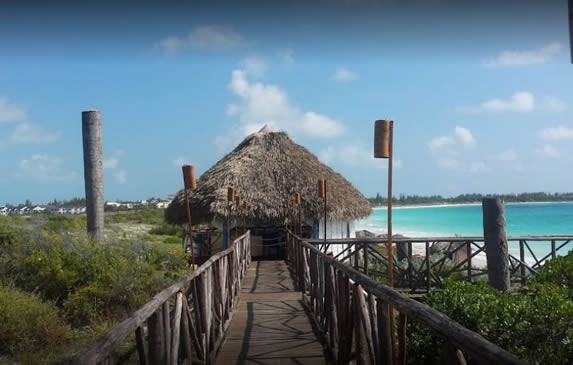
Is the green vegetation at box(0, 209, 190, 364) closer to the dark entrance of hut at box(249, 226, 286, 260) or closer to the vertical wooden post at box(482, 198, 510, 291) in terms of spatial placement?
the vertical wooden post at box(482, 198, 510, 291)

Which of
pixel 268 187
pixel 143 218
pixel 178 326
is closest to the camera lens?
pixel 178 326

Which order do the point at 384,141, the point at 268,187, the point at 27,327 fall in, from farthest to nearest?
1. the point at 268,187
2. the point at 27,327
3. the point at 384,141

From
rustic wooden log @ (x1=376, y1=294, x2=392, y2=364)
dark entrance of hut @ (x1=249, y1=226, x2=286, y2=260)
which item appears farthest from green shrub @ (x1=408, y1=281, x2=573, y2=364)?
dark entrance of hut @ (x1=249, y1=226, x2=286, y2=260)

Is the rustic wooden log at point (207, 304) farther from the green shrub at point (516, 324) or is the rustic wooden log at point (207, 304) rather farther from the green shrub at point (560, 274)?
the green shrub at point (560, 274)

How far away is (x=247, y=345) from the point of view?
225 inches

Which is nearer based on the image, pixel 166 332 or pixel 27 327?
pixel 166 332

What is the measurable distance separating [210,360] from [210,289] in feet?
2.47

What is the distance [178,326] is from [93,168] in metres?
9.14

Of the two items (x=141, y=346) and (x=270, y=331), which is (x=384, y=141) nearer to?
(x=141, y=346)

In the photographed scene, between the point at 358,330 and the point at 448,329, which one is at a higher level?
the point at 448,329

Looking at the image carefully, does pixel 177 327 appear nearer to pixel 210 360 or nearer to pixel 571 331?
pixel 210 360

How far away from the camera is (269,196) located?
1708 centimetres

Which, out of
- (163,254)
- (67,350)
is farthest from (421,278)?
(67,350)

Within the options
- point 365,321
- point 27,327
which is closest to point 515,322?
point 365,321
